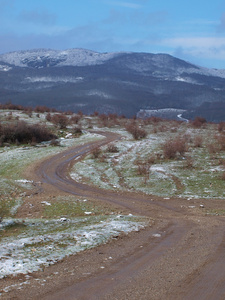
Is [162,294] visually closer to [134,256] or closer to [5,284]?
[134,256]

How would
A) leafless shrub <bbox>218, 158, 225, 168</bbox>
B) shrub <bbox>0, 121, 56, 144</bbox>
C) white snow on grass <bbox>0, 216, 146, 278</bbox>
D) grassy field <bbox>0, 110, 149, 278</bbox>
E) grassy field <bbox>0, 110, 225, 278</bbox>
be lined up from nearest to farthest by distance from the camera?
white snow on grass <bbox>0, 216, 146, 278</bbox> < grassy field <bbox>0, 110, 149, 278</bbox> < grassy field <bbox>0, 110, 225, 278</bbox> < leafless shrub <bbox>218, 158, 225, 168</bbox> < shrub <bbox>0, 121, 56, 144</bbox>

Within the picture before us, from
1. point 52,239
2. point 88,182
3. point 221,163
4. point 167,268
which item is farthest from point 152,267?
point 221,163

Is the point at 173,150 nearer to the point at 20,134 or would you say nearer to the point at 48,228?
the point at 48,228

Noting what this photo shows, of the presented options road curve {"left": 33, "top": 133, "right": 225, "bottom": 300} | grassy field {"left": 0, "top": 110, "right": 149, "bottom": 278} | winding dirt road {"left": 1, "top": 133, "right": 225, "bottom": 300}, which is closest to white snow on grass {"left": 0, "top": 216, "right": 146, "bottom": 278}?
grassy field {"left": 0, "top": 110, "right": 149, "bottom": 278}

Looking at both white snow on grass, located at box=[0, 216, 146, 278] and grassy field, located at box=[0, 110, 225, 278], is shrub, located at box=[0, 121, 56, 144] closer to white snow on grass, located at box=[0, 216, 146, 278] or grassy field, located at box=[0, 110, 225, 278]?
grassy field, located at box=[0, 110, 225, 278]

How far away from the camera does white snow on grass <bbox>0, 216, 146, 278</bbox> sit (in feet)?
30.2

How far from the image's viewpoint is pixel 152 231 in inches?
514

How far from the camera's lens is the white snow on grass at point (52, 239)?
9.20 meters

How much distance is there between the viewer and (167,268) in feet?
30.3

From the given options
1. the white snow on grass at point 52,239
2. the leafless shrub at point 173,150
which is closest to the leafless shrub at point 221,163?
the leafless shrub at point 173,150

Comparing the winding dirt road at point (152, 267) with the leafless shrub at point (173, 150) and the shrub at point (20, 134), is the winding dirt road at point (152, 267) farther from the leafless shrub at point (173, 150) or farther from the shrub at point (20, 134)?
the shrub at point (20, 134)

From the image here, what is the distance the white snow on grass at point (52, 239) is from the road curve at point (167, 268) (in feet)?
3.47

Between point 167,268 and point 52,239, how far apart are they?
3596mm

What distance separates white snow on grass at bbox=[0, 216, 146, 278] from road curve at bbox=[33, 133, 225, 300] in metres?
1.06
